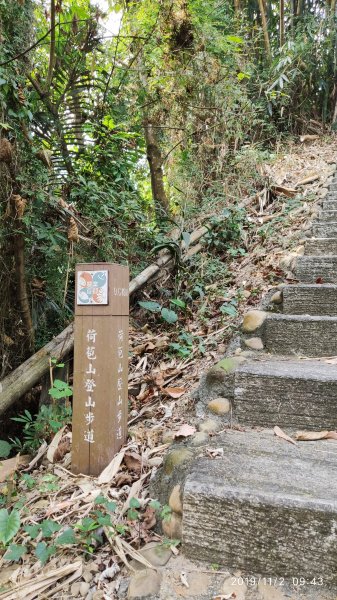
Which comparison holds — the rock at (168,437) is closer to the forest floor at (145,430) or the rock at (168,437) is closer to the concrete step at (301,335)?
the forest floor at (145,430)

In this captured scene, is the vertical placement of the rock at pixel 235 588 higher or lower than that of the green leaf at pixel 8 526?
lower

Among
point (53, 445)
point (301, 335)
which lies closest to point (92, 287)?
point (53, 445)

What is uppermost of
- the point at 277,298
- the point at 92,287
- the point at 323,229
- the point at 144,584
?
the point at 323,229

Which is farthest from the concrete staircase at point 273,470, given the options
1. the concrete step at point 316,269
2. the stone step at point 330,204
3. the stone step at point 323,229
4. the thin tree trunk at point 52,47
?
the thin tree trunk at point 52,47

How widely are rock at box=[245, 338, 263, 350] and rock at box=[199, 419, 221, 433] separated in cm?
64

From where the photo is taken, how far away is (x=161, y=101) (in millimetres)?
4477

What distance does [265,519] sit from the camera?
1.30 meters

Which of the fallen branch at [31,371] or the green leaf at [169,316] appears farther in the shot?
the green leaf at [169,316]

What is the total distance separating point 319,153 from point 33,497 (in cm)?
578

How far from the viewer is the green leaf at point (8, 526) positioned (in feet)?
4.49

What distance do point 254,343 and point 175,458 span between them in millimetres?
1012

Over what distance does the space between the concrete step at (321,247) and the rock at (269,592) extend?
99.7 inches

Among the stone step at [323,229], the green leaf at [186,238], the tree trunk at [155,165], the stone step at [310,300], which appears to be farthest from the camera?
the tree trunk at [155,165]

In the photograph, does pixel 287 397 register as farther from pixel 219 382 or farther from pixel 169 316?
pixel 169 316
